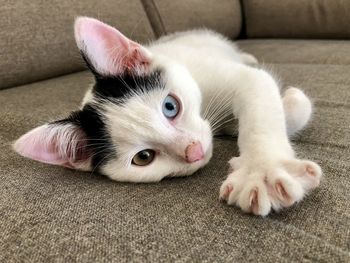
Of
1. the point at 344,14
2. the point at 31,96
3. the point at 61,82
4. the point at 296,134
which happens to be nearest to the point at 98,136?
the point at 296,134

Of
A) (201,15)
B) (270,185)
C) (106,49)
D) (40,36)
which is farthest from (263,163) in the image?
(201,15)

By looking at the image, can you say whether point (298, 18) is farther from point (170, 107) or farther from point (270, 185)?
point (270, 185)

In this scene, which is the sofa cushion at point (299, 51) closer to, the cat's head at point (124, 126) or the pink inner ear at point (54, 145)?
the cat's head at point (124, 126)

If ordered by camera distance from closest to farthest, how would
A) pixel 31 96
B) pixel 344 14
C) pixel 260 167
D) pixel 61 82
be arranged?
pixel 260 167
pixel 31 96
pixel 61 82
pixel 344 14

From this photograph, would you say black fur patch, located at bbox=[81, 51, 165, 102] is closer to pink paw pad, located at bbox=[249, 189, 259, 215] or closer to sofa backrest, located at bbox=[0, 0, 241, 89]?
pink paw pad, located at bbox=[249, 189, 259, 215]

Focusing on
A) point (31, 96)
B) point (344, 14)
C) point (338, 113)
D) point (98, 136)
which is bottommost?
point (344, 14)

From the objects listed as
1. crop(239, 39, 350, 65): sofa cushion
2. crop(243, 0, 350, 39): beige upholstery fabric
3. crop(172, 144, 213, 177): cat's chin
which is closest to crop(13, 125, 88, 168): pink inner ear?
crop(172, 144, 213, 177): cat's chin

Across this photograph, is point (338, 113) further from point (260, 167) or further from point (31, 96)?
point (31, 96)

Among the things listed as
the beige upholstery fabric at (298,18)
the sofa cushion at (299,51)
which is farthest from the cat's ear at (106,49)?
the beige upholstery fabric at (298,18)
